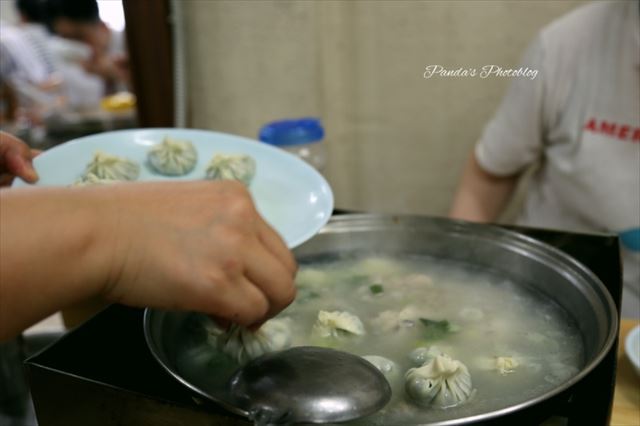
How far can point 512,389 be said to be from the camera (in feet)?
2.59

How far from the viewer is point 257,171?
1.11m

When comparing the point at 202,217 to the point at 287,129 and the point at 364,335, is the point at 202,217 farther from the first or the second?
the point at 287,129

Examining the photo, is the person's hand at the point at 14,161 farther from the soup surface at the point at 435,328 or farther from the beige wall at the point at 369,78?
the beige wall at the point at 369,78

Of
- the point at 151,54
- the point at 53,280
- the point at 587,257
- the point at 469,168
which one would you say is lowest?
the point at 469,168

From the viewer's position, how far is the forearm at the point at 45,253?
1.71ft

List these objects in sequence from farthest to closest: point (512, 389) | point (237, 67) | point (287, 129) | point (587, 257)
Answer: point (237, 67) < point (287, 129) < point (587, 257) < point (512, 389)

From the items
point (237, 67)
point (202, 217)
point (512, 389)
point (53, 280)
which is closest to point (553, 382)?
point (512, 389)

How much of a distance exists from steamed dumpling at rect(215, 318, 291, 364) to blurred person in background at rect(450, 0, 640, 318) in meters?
0.73

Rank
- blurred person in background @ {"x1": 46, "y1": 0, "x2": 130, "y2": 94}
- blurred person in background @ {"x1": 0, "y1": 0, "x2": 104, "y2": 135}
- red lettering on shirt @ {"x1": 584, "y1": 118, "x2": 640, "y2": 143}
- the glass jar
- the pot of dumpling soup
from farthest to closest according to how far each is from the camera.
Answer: blurred person in background @ {"x1": 46, "y1": 0, "x2": 130, "y2": 94} → blurred person in background @ {"x1": 0, "y1": 0, "x2": 104, "y2": 135} → the glass jar → red lettering on shirt @ {"x1": 584, "y1": 118, "x2": 640, "y2": 143} → the pot of dumpling soup

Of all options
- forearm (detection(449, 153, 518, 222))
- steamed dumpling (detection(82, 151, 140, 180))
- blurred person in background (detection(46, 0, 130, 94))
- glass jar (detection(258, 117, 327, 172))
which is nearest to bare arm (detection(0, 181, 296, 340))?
steamed dumpling (detection(82, 151, 140, 180))

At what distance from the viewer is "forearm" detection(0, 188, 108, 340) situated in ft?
1.71

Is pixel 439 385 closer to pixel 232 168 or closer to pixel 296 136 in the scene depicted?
pixel 232 168

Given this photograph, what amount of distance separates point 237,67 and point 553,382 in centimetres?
130

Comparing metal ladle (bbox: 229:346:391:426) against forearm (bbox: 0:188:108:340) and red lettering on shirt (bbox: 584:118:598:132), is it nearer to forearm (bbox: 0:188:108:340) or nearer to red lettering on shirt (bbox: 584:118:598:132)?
forearm (bbox: 0:188:108:340)
